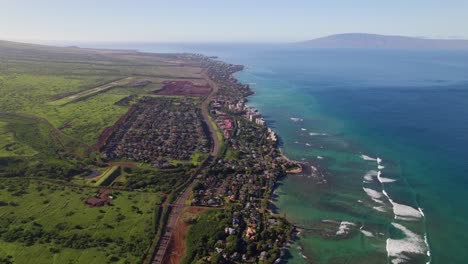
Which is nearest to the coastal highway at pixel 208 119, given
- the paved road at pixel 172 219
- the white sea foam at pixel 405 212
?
the paved road at pixel 172 219

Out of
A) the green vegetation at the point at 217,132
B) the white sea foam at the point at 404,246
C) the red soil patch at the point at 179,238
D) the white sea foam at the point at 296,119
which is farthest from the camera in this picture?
the white sea foam at the point at 296,119

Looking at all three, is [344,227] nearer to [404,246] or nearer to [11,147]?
[404,246]

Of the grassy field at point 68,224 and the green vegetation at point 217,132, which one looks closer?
the grassy field at point 68,224

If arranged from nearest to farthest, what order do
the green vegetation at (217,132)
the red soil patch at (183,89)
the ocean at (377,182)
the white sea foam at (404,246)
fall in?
the white sea foam at (404,246)
the ocean at (377,182)
the green vegetation at (217,132)
the red soil patch at (183,89)

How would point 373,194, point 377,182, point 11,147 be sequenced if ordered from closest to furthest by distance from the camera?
point 373,194
point 377,182
point 11,147

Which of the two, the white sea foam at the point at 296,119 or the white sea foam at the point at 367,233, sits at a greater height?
the white sea foam at the point at 296,119

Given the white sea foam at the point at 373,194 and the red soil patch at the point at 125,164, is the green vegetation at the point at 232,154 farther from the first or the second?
the white sea foam at the point at 373,194

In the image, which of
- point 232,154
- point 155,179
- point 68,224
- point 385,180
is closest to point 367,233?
point 385,180

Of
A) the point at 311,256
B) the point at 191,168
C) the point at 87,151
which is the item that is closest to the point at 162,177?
the point at 191,168
